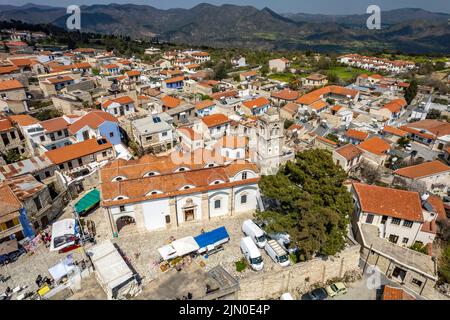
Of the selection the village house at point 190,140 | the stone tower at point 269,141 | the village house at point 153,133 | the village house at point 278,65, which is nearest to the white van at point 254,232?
the stone tower at point 269,141

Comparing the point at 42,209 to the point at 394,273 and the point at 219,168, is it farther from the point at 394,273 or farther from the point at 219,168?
the point at 394,273

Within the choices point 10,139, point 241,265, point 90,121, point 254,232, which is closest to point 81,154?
point 90,121

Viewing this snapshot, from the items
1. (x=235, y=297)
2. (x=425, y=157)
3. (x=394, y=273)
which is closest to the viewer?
(x=235, y=297)

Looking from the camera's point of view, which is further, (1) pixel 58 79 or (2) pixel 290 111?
(1) pixel 58 79

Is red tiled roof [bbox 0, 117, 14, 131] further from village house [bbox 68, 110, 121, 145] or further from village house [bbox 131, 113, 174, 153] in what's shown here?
village house [bbox 131, 113, 174, 153]

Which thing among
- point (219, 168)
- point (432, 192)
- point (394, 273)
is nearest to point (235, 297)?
point (219, 168)

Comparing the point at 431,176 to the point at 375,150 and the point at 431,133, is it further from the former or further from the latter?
the point at 431,133
